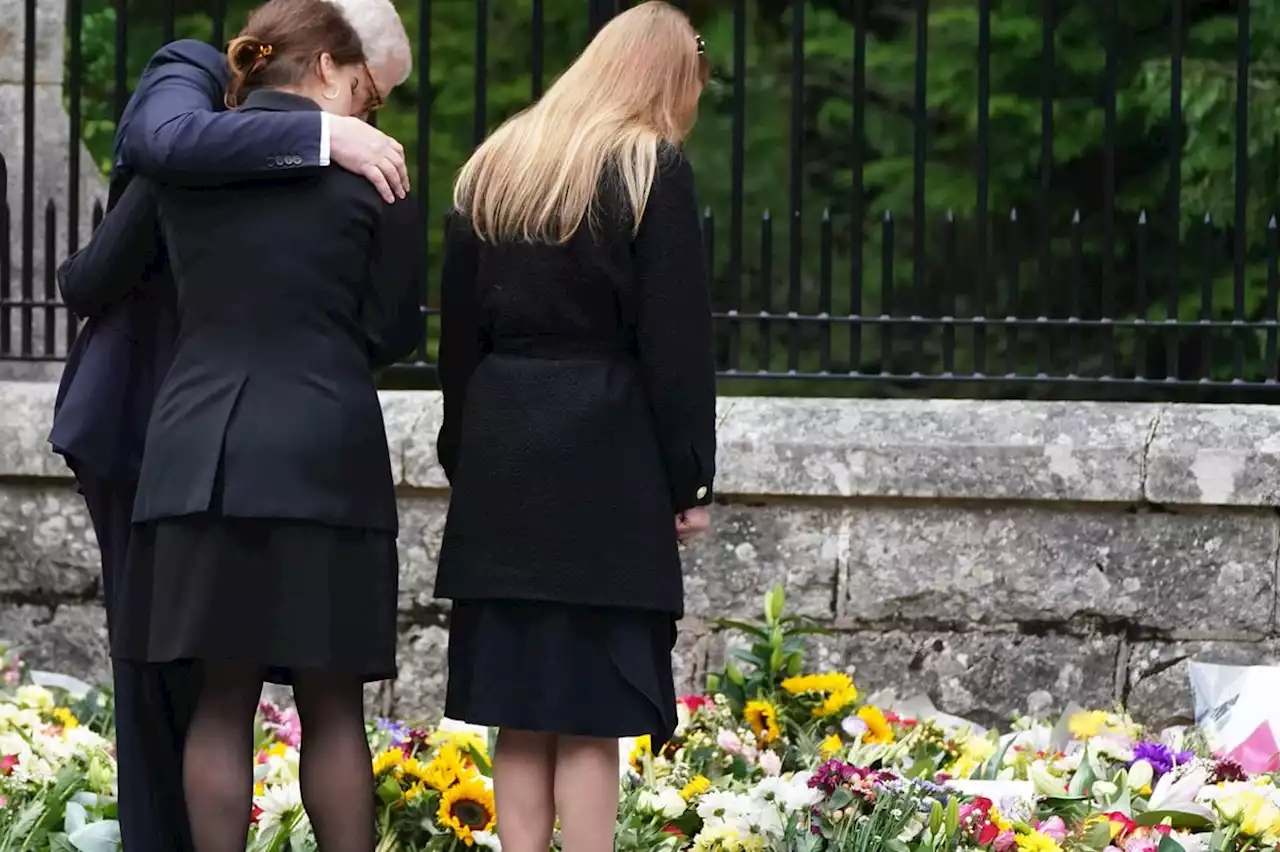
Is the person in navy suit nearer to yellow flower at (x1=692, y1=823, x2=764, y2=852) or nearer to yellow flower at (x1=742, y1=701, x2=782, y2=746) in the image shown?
yellow flower at (x1=692, y1=823, x2=764, y2=852)

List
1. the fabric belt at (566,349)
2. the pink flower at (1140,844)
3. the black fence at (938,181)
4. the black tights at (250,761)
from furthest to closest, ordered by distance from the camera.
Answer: the black fence at (938,181) < the pink flower at (1140,844) < the fabric belt at (566,349) < the black tights at (250,761)

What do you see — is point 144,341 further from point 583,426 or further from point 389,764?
point 389,764

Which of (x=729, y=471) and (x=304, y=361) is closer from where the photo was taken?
(x=304, y=361)

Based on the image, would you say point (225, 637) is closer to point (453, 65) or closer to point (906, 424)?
point (906, 424)

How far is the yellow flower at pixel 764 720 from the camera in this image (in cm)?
379

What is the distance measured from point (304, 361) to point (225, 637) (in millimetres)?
405

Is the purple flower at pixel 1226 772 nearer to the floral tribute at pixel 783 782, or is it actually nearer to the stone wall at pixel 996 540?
the floral tribute at pixel 783 782

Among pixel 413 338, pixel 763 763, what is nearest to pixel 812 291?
pixel 763 763

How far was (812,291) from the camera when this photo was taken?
695 cm

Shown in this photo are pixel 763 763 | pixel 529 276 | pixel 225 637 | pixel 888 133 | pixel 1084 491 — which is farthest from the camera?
pixel 888 133

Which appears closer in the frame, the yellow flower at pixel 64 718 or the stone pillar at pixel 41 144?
the yellow flower at pixel 64 718

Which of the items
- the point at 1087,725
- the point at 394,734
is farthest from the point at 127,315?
the point at 1087,725

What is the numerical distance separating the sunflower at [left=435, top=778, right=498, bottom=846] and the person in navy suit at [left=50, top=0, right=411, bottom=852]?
0.42 metres

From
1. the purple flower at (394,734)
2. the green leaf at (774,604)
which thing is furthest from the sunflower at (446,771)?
the green leaf at (774,604)
